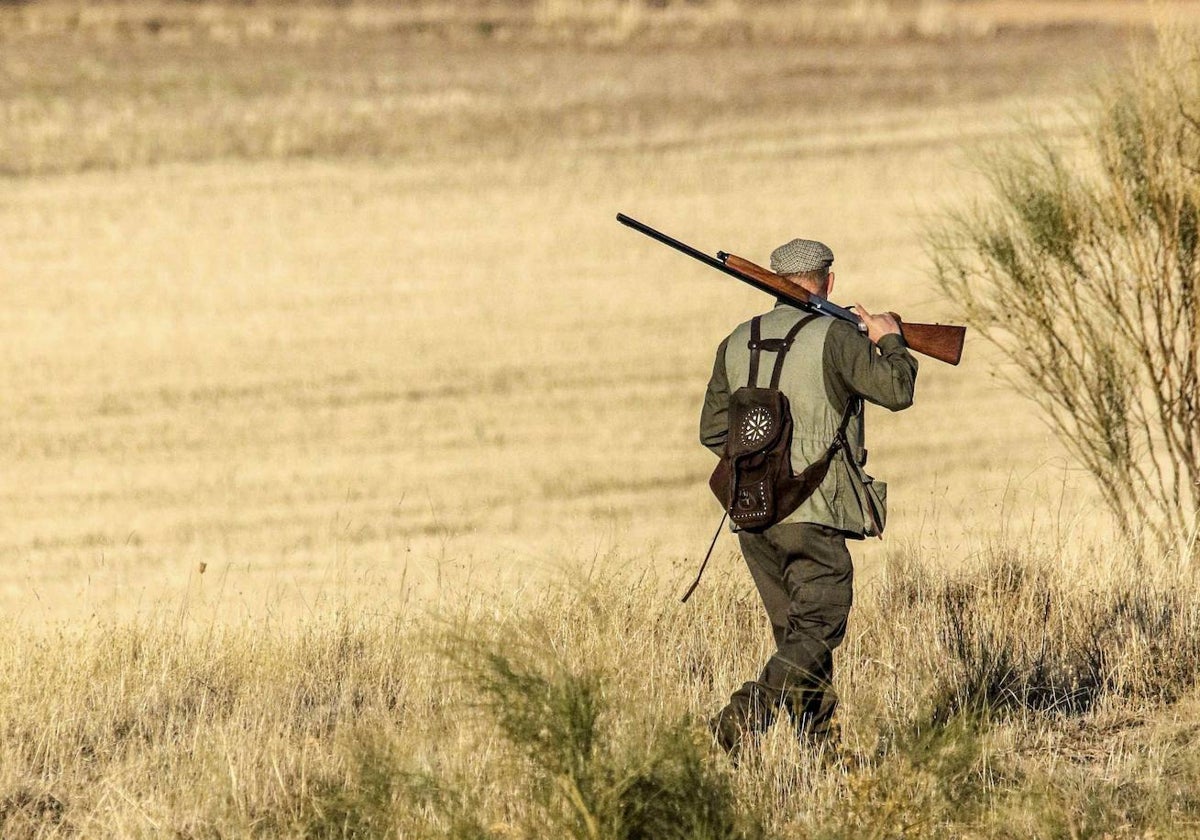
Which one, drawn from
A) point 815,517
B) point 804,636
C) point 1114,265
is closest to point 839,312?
point 815,517

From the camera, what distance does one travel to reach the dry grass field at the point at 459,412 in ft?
16.4

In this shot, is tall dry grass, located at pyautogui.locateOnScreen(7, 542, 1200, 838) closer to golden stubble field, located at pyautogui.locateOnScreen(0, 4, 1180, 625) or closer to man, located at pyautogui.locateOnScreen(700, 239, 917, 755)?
man, located at pyautogui.locateOnScreen(700, 239, 917, 755)

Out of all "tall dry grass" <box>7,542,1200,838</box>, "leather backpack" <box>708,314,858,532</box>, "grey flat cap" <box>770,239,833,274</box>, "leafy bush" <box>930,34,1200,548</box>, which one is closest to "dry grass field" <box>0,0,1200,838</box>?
"tall dry grass" <box>7,542,1200,838</box>

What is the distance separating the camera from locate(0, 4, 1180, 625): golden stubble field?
12.4 m

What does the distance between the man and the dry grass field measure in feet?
0.72

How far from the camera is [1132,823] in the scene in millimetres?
4637

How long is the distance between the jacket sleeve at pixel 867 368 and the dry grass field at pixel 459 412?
0.94 m

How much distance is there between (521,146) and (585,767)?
23.9 m

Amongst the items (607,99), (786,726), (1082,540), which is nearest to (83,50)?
(607,99)

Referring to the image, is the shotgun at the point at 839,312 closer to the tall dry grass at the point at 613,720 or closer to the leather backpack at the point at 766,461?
the leather backpack at the point at 766,461

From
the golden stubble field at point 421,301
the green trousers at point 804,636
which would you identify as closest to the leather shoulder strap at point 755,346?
the green trousers at point 804,636

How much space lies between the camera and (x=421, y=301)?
20.2 meters

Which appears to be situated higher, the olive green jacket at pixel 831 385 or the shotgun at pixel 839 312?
the shotgun at pixel 839 312

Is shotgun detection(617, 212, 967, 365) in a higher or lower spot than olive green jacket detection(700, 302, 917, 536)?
higher
